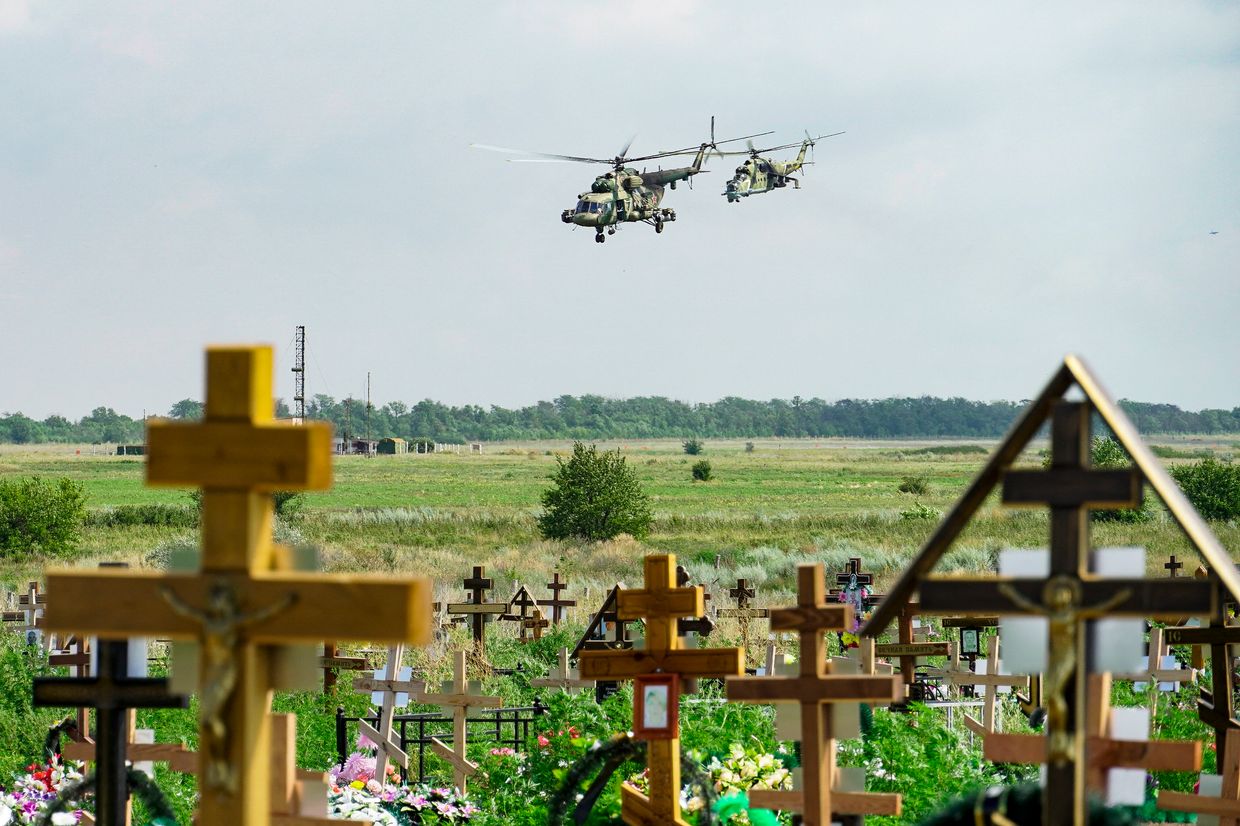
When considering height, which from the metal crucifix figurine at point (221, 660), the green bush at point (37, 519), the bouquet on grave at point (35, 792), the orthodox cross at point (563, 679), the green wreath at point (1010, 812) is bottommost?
the bouquet on grave at point (35, 792)

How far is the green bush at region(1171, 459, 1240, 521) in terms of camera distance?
4459 cm

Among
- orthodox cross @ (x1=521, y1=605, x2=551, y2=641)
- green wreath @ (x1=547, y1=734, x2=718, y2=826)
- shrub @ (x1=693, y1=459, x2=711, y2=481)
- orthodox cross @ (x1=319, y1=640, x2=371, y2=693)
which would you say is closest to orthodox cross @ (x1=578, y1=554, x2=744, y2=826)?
green wreath @ (x1=547, y1=734, x2=718, y2=826)

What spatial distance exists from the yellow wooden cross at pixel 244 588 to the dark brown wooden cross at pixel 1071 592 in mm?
1384

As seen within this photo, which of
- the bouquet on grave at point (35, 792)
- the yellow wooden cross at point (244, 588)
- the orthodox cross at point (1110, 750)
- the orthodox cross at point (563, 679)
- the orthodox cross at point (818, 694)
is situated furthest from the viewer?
the orthodox cross at point (563, 679)

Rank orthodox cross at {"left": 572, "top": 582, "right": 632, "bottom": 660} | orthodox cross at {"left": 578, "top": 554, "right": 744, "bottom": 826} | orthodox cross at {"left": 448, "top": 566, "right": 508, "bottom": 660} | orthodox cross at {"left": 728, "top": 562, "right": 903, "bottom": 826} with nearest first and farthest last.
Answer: orthodox cross at {"left": 728, "top": 562, "right": 903, "bottom": 826}
orthodox cross at {"left": 578, "top": 554, "right": 744, "bottom": 826}
orthodox cross at {"left": 572, "top": 582, "right": 632, "bottom": 660}
orthodox cross at {"left": 448, "top": 566, "right": 508, "bottom": 660}

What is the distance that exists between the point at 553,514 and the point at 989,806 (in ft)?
124

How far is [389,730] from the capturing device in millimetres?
11492

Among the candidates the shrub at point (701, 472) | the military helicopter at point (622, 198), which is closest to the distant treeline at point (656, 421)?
the shrub at point (701, 472)

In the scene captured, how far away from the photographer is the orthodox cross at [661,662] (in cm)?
646

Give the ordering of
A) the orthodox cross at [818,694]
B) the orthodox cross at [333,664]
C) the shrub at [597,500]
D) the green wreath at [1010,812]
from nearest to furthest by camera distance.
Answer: the green wreath at [1010,812] < the orthodox cross at [818,694] < the orthodox cross at [333,664] < the shrub at [597,500]

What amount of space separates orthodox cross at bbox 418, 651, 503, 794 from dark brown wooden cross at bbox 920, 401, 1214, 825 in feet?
24.6

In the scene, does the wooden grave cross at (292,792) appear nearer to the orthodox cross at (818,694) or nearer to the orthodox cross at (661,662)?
the orthodox cross at (818,694)

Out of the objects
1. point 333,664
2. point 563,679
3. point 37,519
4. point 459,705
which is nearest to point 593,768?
point 459,705

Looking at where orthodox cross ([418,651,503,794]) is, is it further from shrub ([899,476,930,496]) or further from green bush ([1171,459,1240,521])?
shrub ([899,476,930,496])
